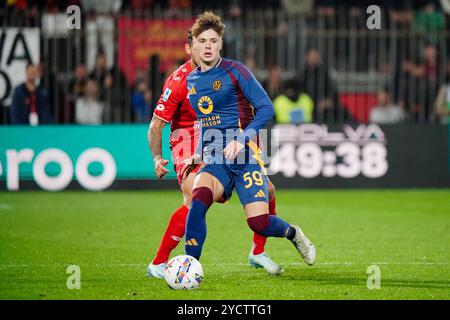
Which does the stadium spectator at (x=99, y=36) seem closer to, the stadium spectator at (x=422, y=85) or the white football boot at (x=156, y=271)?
the stadium spectator at (x=422, y=85)

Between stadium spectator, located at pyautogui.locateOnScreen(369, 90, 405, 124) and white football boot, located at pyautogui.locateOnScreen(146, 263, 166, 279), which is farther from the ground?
stadium spectator, located at pyautogui.locateOnScreen(369, 90, 405, 124)

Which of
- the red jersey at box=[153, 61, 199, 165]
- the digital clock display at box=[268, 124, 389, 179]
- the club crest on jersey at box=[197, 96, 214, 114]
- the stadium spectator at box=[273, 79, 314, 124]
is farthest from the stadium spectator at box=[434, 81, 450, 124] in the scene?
the club crest on jersey at box=[197, 96, 214, 114]

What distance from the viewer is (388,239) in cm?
1248

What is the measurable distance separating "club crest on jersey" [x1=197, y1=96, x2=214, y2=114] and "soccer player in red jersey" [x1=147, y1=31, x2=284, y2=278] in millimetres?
231

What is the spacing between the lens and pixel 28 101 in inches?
717

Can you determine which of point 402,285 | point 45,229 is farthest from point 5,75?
point 402,285

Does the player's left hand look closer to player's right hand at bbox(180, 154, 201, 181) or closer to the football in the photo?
player's right hand at bbox(180, 154, 201, 181)

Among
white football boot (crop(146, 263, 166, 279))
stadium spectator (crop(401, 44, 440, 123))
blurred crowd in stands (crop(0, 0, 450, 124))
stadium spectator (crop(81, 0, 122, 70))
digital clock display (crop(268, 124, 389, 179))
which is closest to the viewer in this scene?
white football boot (crop(146, 263, 166, 279))

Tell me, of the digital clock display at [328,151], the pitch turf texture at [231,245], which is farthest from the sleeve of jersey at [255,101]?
the digital clock display at [328,151]

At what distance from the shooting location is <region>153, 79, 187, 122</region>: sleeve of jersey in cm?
959

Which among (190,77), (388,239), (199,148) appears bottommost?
(388,239)
